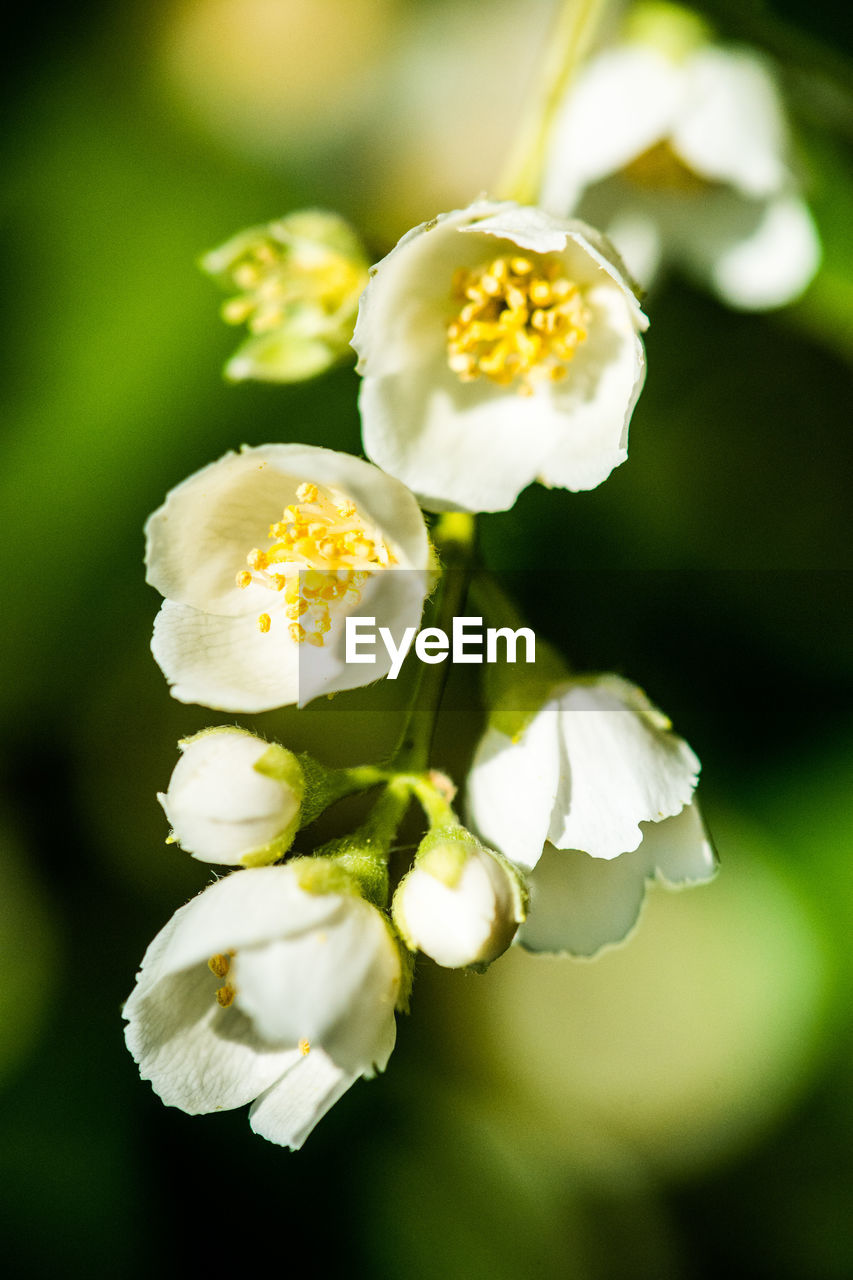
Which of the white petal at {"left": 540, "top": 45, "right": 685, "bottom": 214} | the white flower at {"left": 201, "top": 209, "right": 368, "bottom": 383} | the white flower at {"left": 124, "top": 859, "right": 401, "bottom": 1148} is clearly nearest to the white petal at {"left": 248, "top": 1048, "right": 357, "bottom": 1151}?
the white flower at {"left": 124, "top": 859, "right": 401, "bottom": 1148}

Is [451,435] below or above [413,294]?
below

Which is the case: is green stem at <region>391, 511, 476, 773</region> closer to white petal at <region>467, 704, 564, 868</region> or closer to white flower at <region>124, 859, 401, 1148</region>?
white petal at <region>467, 704, 564, 868</region>

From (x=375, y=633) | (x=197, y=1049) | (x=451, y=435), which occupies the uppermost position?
(x=451, y=435)

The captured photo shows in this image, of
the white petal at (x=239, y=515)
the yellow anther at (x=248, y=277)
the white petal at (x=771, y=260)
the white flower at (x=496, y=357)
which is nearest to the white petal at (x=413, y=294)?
the white flower at (x=496, y=357)

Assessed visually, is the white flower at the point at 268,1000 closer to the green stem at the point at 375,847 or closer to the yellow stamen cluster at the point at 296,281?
the green stem at the point at 375,847

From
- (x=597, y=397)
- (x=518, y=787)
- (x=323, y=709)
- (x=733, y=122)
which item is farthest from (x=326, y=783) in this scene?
(x=733, y=122)

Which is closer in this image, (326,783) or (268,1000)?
→ (268,1000)

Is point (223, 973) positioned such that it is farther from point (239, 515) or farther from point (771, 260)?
point (771, 260)
